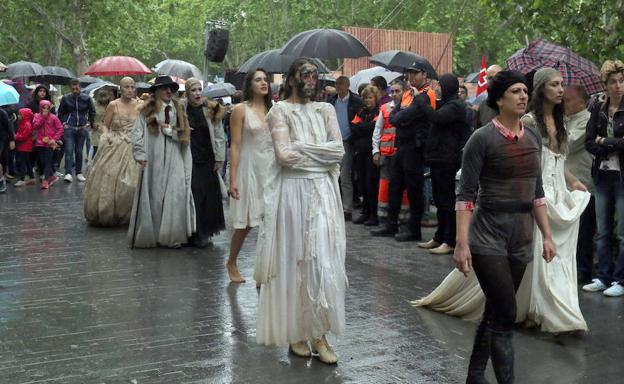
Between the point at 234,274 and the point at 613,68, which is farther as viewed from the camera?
the point at 234,274

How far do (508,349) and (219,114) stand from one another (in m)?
6.61

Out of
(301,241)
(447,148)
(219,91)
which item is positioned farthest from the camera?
(219,91)

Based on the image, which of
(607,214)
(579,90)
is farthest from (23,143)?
(607,214)

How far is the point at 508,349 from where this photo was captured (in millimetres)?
5289

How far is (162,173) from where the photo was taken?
1116cm

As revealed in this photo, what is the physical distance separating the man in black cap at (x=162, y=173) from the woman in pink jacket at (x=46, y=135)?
8023 mm

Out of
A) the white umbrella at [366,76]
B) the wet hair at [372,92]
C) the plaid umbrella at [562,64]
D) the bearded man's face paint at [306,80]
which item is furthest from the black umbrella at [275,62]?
the bearded man's face paint at [306,80]

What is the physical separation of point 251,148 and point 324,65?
9.39 meters

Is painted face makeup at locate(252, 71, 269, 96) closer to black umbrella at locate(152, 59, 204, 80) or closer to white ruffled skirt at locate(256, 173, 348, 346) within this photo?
white ruffled skirt at locate(256, 173, 348, 346)

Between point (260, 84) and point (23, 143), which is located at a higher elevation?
point (260, 84)

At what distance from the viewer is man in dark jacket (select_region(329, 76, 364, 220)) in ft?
44.0

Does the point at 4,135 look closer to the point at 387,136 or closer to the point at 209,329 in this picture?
the point at 387,136

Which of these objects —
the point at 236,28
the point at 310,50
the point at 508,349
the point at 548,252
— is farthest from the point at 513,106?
the point at 236,28

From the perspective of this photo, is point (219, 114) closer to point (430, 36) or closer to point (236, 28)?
point (430, 36)
